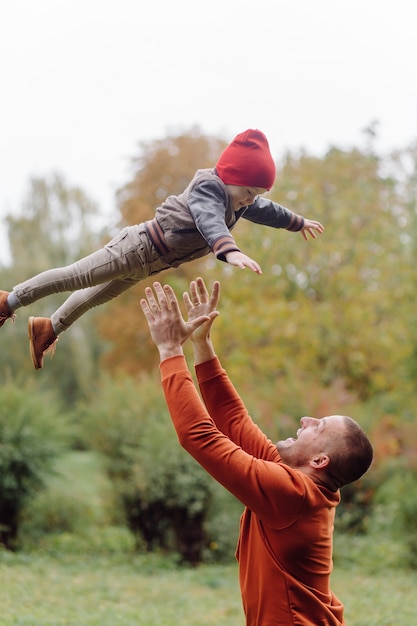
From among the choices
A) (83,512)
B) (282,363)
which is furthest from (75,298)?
(282,363)

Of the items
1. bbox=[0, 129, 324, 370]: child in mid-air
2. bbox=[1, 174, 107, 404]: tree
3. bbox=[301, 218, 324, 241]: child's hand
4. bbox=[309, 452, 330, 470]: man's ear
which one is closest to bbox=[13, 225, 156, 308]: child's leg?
bbox=[0, 129, 324, 370]: child in mid-air

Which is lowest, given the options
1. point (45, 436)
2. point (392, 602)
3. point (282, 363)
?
point (392, 602)

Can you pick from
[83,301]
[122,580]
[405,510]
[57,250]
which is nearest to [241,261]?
[83,301]

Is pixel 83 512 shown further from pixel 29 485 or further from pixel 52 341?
pixel 52 341

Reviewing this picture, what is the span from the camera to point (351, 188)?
54.5ft

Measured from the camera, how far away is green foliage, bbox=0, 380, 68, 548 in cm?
1150

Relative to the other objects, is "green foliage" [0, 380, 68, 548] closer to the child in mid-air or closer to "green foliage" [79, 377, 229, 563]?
"green foliage" [79, 377, 229, 563]

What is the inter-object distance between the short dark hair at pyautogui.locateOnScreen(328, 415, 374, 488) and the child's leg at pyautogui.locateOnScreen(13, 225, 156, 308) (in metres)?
1.15

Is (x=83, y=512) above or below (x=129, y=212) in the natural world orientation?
below

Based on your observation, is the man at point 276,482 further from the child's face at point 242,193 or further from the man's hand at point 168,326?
the child's face at point 242,193

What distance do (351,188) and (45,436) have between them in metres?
8.86

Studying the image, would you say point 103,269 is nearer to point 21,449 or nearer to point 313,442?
point 313,442

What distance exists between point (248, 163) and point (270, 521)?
1.52 metres

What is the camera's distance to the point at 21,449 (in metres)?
11.5
